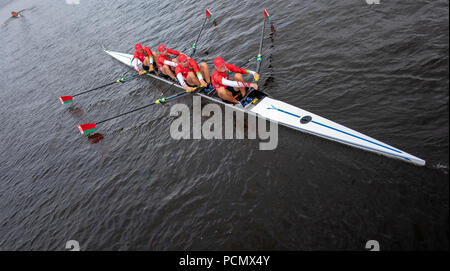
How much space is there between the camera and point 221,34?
636 inches

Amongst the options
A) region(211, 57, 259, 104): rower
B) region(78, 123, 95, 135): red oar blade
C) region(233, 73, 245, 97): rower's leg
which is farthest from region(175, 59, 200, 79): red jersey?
region(78, 123, 95, 135): red oar blade

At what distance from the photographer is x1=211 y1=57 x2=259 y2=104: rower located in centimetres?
988

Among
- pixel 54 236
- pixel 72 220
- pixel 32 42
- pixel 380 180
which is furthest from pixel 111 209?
pixel 32 42

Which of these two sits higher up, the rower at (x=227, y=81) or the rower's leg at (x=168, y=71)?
the rower's leg at (x=168, y=71)

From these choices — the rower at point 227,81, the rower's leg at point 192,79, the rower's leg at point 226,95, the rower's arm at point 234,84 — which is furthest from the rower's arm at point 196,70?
the rower's arm at point 234,84

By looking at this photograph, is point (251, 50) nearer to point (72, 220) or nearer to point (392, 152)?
point (392, 152)

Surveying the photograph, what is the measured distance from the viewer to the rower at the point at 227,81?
988 centimetres

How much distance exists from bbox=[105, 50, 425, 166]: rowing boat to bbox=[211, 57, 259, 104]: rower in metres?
0.44

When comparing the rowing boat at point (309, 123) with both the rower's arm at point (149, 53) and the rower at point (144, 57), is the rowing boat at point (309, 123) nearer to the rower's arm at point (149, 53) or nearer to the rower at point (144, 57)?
the rower's arm at point (149, 53)

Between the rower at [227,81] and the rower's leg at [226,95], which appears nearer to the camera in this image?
the rower at [227,81]

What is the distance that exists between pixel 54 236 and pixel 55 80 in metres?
16.0
